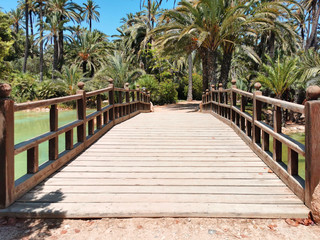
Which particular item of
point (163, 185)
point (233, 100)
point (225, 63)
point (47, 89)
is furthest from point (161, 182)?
point (47, 89)

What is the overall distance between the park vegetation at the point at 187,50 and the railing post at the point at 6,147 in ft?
34.7

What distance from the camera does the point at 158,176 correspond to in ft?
13.1

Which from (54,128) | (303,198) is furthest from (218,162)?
(54,128)

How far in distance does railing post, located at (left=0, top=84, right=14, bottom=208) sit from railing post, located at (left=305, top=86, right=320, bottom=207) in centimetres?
324

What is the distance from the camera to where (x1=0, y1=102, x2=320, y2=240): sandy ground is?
8.68 feet

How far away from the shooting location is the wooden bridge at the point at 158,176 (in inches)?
117

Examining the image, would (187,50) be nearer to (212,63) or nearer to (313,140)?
(212,63)

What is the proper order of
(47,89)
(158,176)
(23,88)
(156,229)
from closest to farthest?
(156,229) < (158,176) < (23,88) < (47,89)

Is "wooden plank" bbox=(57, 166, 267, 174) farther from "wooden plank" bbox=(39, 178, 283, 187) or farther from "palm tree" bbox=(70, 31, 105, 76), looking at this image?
"palm tree" bbox=(70, 31, 105, 76)

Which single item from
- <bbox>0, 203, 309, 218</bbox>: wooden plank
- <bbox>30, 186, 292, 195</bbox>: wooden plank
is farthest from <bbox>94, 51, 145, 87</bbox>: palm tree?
<bbox>0, 203, 309, 218</bbox>: wooden plank

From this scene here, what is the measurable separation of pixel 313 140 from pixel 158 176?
2061mm

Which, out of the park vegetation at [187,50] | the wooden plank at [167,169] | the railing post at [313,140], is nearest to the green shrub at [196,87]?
the park vegetation at [187,50]

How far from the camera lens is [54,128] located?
4.17m

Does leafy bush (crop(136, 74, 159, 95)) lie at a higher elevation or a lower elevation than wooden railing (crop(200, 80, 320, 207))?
higher
